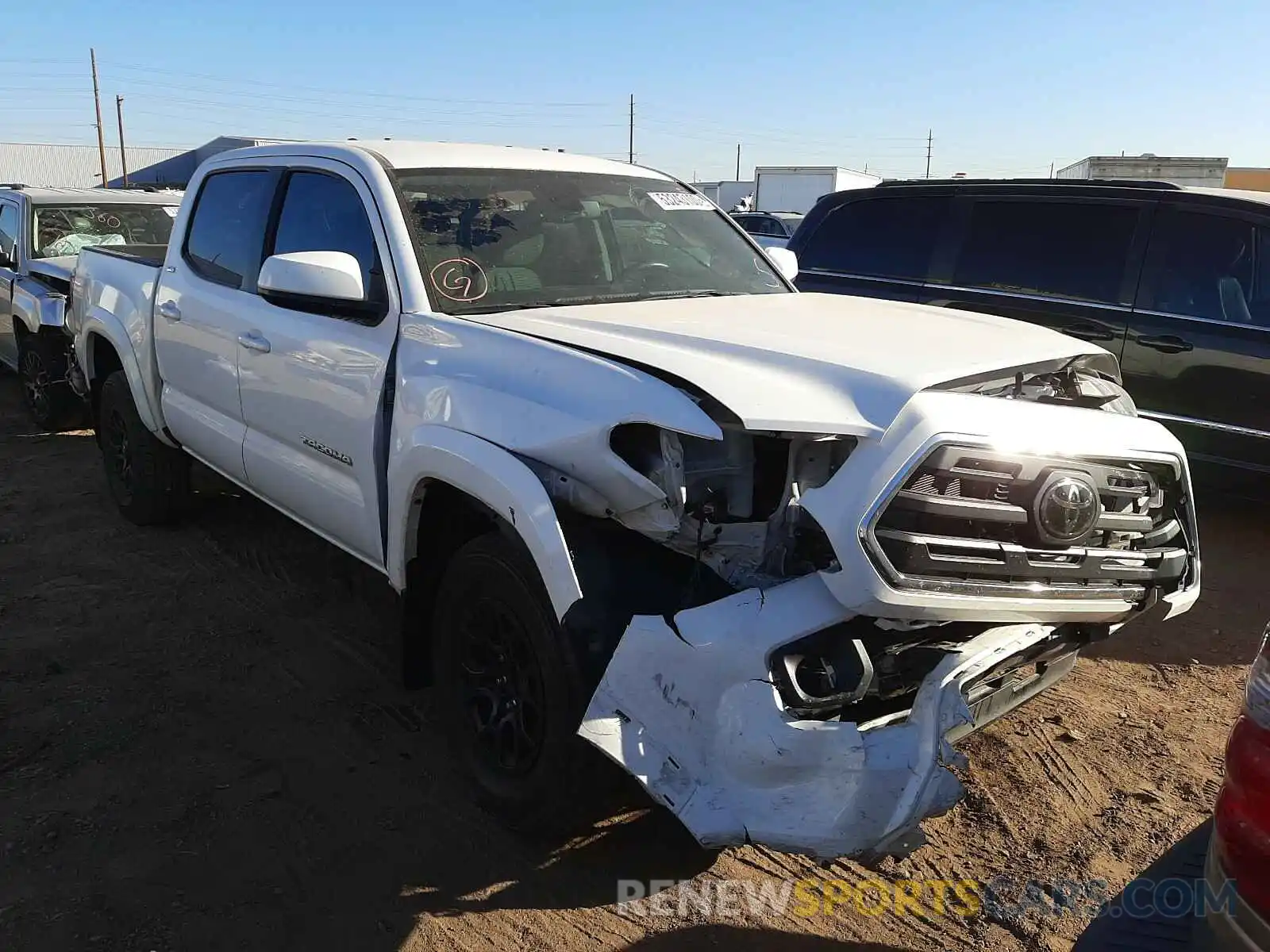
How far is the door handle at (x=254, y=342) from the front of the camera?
3.91 meters

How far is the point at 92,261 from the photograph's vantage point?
595 centimetres

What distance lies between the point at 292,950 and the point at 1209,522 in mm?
5816

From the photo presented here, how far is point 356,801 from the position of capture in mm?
3164

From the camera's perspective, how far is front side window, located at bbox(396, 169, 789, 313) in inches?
133

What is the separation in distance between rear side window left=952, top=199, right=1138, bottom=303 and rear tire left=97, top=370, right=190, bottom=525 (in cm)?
500

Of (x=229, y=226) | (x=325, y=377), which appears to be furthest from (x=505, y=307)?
(x=229, y=226)

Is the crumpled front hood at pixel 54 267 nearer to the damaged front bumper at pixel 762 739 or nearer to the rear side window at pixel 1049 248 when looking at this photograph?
the rear side window at pixel 1049 248

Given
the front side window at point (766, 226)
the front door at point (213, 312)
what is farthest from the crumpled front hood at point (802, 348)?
the front side window at point (766, 226)

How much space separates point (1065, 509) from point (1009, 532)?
141mm

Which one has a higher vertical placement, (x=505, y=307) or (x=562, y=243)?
(x=562, y=243)

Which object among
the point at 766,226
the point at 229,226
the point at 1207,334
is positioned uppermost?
the point at 766,226

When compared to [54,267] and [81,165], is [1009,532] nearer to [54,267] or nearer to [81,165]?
[54,267]

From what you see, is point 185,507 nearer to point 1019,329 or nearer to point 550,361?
point 550,361

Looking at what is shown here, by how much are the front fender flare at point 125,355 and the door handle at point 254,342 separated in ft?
4.53
